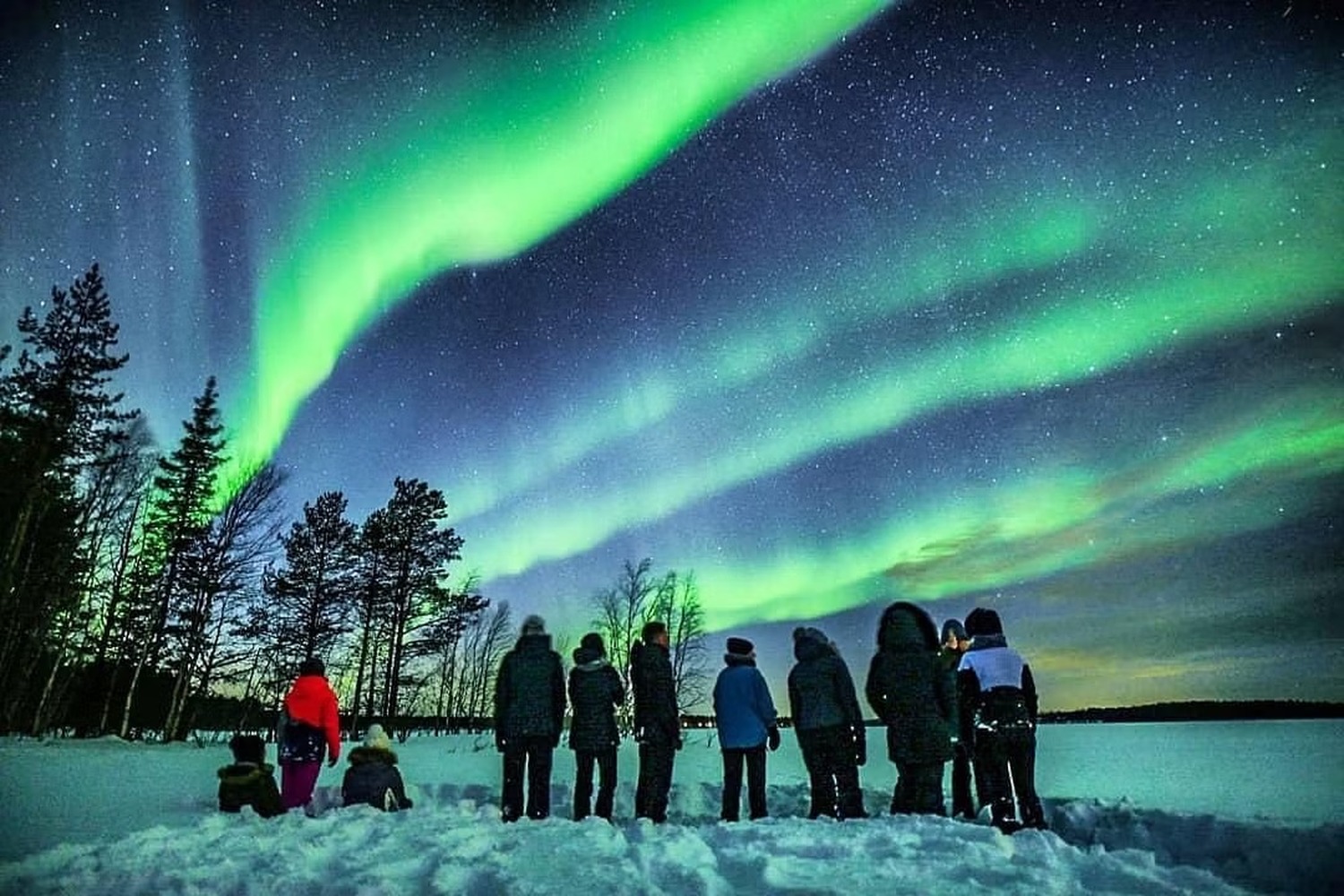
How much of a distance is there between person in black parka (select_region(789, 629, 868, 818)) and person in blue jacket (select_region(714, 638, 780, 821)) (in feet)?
1.04

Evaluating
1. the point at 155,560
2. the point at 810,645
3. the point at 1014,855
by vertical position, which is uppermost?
the point at 155,560

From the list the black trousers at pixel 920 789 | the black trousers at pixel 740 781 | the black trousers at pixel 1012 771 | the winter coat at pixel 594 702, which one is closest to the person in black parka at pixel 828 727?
the black trousers at pixel 920 789

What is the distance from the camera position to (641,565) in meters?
44.4

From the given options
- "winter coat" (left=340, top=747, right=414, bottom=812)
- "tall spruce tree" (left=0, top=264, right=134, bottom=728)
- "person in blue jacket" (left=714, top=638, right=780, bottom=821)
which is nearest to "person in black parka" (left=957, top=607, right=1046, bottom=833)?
"person in blue jacket" (left=714, top=638, right=780, bottom=821)

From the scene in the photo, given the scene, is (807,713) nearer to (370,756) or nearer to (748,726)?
(748,726)

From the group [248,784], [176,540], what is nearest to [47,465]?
[176,540]

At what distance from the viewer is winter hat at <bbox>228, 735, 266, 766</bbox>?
23.6ft

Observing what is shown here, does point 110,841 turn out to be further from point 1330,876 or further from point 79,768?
point 79,768

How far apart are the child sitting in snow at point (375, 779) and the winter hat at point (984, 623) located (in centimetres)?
549

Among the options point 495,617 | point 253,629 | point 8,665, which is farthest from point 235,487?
point 495,617

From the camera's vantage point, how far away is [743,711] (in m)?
8.23

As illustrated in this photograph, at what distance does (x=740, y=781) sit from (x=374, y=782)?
137 inches

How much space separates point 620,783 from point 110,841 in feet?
26.5

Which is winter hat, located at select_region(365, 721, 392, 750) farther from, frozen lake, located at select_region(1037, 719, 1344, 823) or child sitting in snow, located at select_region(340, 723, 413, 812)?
frozen lake, located at select_region(1037, 719, 1344, 823)
